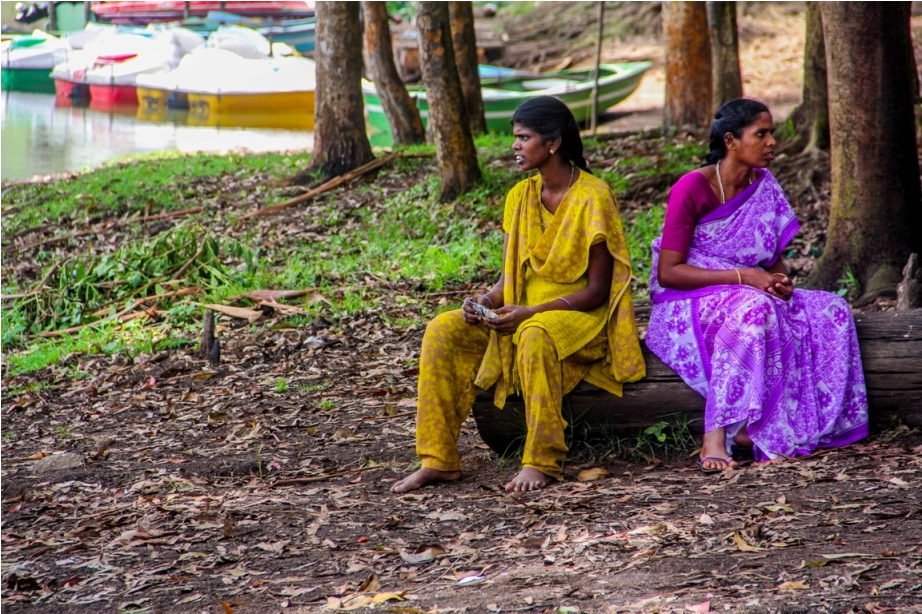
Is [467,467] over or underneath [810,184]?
underneath

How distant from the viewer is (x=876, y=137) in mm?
5539

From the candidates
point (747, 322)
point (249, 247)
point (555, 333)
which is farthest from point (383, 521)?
point (249, 247)

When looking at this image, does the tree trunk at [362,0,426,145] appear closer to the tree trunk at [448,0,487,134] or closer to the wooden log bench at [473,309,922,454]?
the tree trunk at [448,0,487,134]

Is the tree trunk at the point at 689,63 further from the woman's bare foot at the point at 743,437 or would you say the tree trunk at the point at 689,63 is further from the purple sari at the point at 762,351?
the woman's bare foot at the point at 743,437

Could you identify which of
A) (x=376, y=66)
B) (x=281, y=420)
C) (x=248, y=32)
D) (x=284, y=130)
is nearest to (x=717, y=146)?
(x=281, y=420)

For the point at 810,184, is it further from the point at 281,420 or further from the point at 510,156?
the point at 281,420

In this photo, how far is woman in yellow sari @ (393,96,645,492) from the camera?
4113 millimetres

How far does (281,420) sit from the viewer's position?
544 cm

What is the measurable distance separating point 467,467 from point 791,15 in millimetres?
21569

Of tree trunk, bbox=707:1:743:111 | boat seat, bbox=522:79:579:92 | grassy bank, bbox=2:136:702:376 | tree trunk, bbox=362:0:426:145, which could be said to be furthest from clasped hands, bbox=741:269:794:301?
boat seat, bbox=522:79:579:92

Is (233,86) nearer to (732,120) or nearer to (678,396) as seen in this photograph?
(732,120)

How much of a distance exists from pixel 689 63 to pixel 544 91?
23.1 feet

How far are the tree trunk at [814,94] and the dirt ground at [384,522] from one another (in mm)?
4899

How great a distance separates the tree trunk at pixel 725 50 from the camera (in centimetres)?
1038
